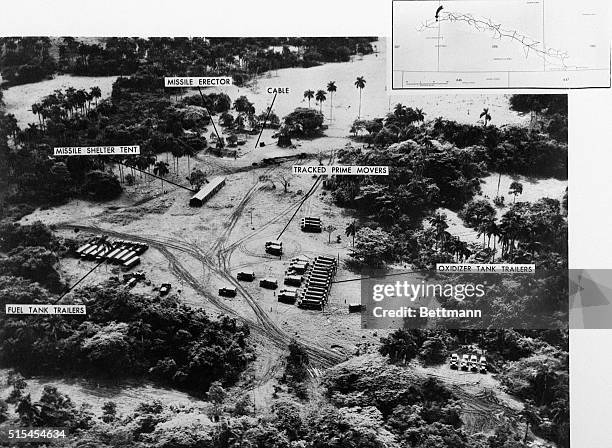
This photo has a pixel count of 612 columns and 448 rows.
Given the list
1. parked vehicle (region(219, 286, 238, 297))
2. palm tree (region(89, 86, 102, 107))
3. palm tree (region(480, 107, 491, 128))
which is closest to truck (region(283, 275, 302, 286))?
parked vehicle (region(219, 286, 238, 297))

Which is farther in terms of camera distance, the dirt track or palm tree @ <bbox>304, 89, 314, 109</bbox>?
palm tree @ <bbox>304, 89, 314, 109</bbox>

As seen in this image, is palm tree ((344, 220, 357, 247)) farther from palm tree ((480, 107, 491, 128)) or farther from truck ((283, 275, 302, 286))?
palm tree ((480, 107, 491, 128))

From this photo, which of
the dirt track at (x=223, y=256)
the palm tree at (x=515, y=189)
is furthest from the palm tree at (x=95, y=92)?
the palm tree at (x=515, y=189)

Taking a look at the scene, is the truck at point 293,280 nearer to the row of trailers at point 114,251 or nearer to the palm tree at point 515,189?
the row of trailers at point 114,251

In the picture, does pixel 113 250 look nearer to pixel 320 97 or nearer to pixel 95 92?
pixel 95 92

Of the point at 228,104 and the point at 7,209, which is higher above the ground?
the point at 228,104

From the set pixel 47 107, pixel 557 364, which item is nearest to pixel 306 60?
pixel 47 107

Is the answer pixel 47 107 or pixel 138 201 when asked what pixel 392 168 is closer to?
pixel 138 201
